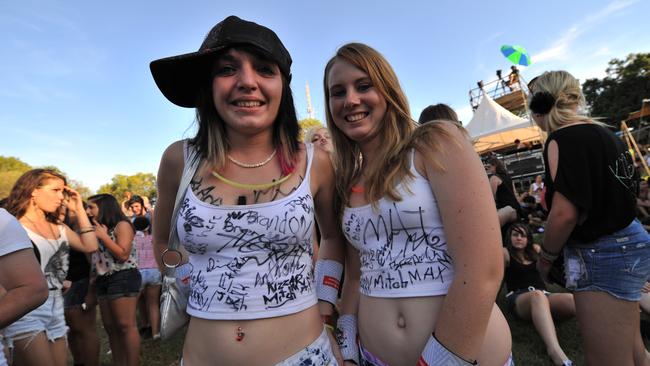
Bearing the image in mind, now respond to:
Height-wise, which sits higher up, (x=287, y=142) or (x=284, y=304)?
(x=287, y=142)

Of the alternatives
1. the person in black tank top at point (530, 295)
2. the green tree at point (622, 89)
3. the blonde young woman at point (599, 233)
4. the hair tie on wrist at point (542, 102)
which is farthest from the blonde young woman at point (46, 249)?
the green tree at point (622, 89)

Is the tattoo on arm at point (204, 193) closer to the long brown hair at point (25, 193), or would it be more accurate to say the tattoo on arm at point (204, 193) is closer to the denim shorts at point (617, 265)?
the denim shorts at point (617, 265)

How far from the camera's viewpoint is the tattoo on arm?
1559 millimetres

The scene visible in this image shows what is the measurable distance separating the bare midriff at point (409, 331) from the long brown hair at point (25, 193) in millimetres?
3514

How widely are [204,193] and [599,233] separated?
222 cm

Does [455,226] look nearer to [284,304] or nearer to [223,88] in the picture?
[284,304]

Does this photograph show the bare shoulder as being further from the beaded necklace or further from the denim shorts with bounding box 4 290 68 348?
the denim shorts with bounding box 4 290 68 348

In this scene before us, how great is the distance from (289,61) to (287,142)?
0.40 m

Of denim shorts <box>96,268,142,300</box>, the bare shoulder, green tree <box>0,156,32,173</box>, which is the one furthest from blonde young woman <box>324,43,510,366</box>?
green tree <box>0,156,32,173</box>

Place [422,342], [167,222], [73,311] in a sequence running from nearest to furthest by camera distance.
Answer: [422,342], [167,222], [73,311]

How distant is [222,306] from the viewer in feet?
4.72

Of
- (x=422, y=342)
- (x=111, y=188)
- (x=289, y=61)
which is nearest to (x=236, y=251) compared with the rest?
(x=422, y=342)

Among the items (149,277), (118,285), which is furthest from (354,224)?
(149,277)
